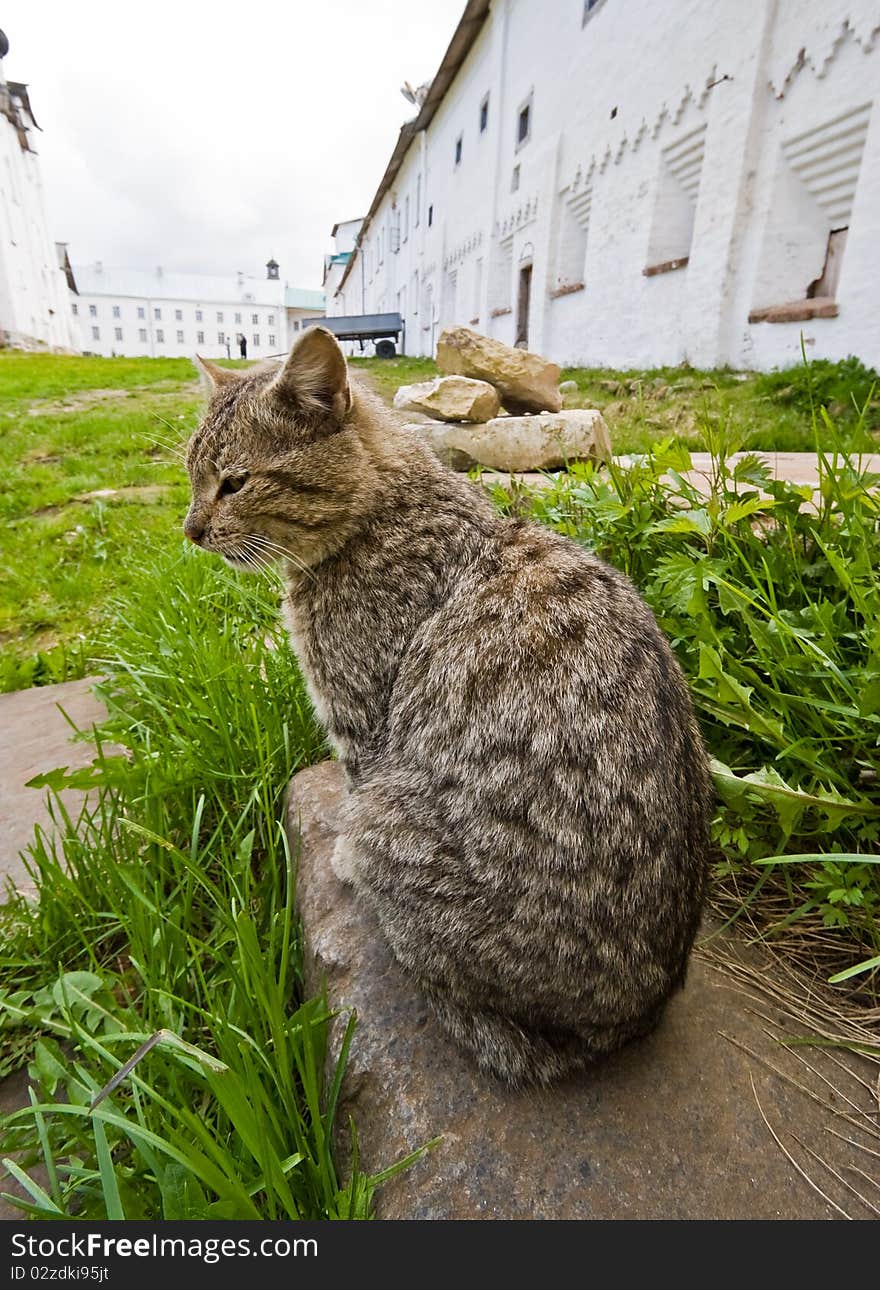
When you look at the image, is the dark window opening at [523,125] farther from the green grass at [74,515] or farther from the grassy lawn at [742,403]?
the green grass at [74,515]

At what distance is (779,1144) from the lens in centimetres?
136

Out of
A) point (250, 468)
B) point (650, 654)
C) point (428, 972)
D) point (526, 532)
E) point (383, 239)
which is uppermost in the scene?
point (383, 239)

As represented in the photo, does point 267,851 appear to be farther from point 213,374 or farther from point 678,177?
point 678,177

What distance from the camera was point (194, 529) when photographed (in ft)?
7.21

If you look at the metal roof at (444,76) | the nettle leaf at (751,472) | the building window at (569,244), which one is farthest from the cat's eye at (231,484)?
the metal roof at (444,76)

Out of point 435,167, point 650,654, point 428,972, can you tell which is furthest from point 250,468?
point 435,167

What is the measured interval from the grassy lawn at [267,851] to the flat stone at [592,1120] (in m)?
0.12

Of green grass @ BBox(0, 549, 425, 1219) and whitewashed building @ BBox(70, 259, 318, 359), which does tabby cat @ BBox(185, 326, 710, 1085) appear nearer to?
green grass @ BBox(0, 549, 425, 1219)

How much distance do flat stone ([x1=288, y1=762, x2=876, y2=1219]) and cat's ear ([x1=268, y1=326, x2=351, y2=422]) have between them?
1602 millimetres

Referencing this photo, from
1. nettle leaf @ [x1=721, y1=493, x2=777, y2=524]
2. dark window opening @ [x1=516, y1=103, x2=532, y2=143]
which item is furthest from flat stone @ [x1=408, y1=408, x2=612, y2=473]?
dark window opening @ [x1=516, y1=103, x2=532, y2=143]

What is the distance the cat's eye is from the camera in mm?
2148
